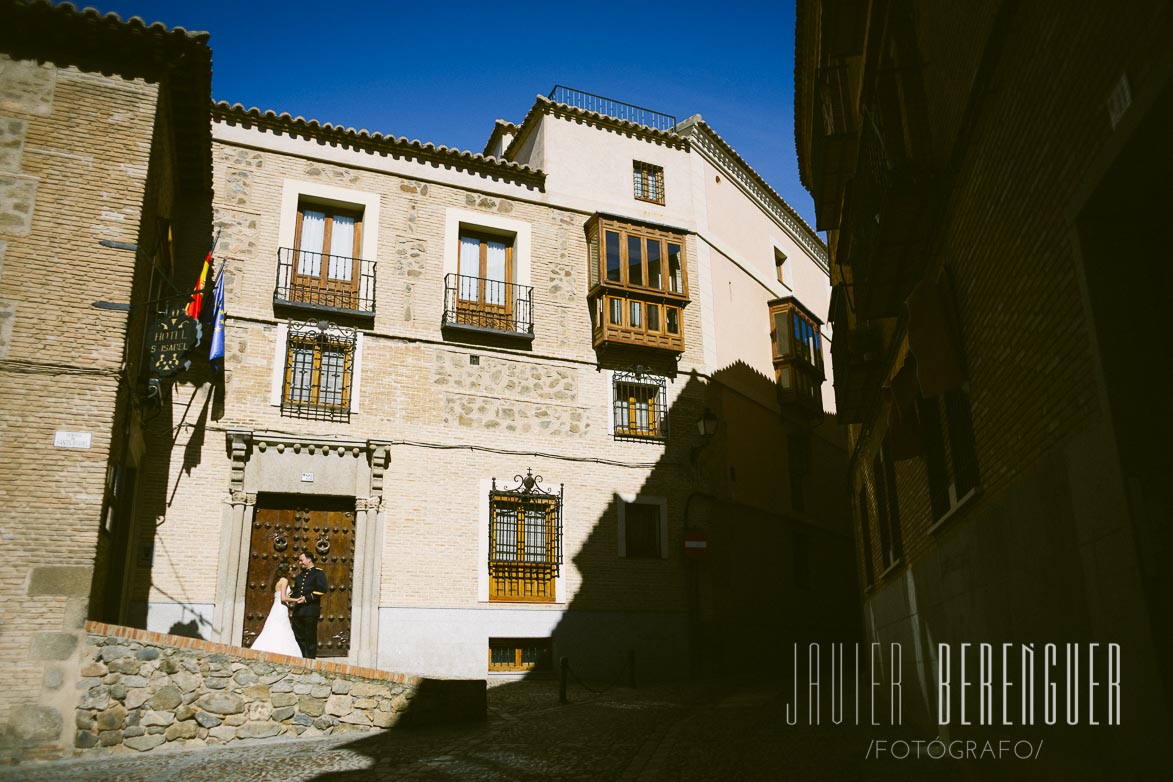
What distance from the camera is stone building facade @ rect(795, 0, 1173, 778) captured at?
3.71 metres

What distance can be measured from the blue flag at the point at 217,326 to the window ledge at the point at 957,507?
11.1 m

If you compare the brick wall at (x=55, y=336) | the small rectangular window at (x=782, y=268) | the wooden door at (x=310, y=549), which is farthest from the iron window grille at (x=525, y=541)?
the small rectangular window at (x=782, y=268)

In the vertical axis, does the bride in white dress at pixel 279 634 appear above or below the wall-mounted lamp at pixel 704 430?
below

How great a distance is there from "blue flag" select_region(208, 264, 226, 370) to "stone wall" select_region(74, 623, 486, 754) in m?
6.04

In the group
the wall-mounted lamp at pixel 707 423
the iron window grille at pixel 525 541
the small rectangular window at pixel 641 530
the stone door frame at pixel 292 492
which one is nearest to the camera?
the stone door frame at pixel 292 492

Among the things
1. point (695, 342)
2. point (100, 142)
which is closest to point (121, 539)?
point (100, 142)

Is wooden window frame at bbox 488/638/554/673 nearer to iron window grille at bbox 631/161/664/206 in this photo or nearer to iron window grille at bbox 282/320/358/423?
iron window grille at bbox 282/320/358/423

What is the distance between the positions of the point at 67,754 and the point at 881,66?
10.3m

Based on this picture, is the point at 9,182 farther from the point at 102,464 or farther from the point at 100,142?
the point at 102,464

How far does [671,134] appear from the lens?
65.8 ft

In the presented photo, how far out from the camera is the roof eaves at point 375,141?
16.0 m

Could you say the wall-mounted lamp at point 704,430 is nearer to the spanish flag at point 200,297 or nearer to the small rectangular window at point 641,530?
the small rectangular window at point 641,530

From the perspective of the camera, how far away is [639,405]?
17766mm

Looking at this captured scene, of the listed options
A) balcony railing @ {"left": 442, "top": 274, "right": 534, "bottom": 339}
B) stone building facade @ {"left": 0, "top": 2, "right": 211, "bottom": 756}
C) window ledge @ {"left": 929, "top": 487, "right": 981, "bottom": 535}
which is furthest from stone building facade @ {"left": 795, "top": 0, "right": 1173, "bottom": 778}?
balcony railing @ {"left": 442, "top": 274, "right": 534, "bottom": 339}
